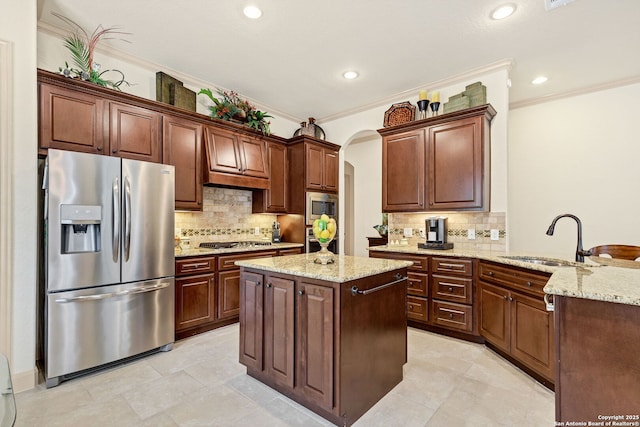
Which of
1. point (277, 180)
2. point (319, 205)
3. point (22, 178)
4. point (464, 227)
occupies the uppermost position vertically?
point (277, 180)

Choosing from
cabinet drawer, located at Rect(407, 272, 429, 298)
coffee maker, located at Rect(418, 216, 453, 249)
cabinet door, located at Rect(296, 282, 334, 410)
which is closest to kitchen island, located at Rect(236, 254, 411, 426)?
cabinet door, located at Rect(296, 282, 334, 410)

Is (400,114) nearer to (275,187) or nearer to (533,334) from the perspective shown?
(275,187)

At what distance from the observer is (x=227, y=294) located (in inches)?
138

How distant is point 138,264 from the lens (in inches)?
105

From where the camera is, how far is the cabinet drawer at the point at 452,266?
3.13m

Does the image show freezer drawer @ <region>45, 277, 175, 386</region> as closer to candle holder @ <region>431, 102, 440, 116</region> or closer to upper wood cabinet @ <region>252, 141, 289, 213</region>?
upper wood cabinet @ <region>252, 141, 289, 213</region>

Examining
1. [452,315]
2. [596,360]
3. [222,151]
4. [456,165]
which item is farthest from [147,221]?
[456,165]

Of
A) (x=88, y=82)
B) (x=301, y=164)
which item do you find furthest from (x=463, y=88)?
(x=88, y=82)

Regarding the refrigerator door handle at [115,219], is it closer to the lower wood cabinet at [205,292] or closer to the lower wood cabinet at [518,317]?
the lower wood cabinet at [205,292]

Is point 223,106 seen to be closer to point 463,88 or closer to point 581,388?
point 463,88

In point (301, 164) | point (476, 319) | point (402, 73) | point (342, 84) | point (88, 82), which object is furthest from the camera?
point (301, 164)

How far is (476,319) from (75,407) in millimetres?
3380

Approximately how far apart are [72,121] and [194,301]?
6.55 ft

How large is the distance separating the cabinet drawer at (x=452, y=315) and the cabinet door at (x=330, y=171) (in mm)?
2346
